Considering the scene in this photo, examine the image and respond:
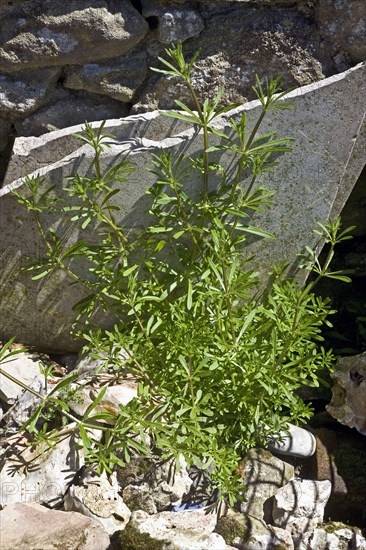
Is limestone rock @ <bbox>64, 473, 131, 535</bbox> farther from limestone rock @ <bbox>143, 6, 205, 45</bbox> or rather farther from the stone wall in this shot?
limestone rock @ <bbox>143, 6, 205, 45</bbox>

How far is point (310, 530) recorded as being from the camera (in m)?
3.31

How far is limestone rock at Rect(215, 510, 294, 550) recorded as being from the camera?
310cm

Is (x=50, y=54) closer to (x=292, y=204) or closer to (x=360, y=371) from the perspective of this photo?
(x=292, y=204)

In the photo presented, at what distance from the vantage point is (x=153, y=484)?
3.29m

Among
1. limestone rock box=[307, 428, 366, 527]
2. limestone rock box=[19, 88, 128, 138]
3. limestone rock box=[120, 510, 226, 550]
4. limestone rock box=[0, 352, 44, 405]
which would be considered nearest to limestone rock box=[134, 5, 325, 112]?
limestone rock box=[19, 88, 128, 138]

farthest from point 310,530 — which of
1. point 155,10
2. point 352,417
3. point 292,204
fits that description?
point 155,10

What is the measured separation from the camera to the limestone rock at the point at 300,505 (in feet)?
10.9

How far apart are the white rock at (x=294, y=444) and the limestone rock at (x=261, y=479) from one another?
0.07 metres

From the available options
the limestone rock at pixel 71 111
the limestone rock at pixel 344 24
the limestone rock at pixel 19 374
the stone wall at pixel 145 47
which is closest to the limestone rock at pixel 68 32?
the stone wall at pixel 145 47

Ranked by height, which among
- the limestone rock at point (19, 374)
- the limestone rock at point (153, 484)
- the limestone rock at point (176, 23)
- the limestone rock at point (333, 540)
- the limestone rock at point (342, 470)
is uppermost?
the limestone rock at point (176, 23)

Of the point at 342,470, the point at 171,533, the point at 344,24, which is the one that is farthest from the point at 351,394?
the point at 344,24

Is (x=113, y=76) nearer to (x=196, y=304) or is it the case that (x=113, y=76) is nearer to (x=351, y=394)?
(x=196, y=304)

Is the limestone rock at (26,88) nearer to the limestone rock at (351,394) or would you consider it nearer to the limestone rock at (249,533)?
the limestone rock at (351,394)

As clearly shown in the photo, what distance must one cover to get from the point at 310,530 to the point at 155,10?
2.35 meters
